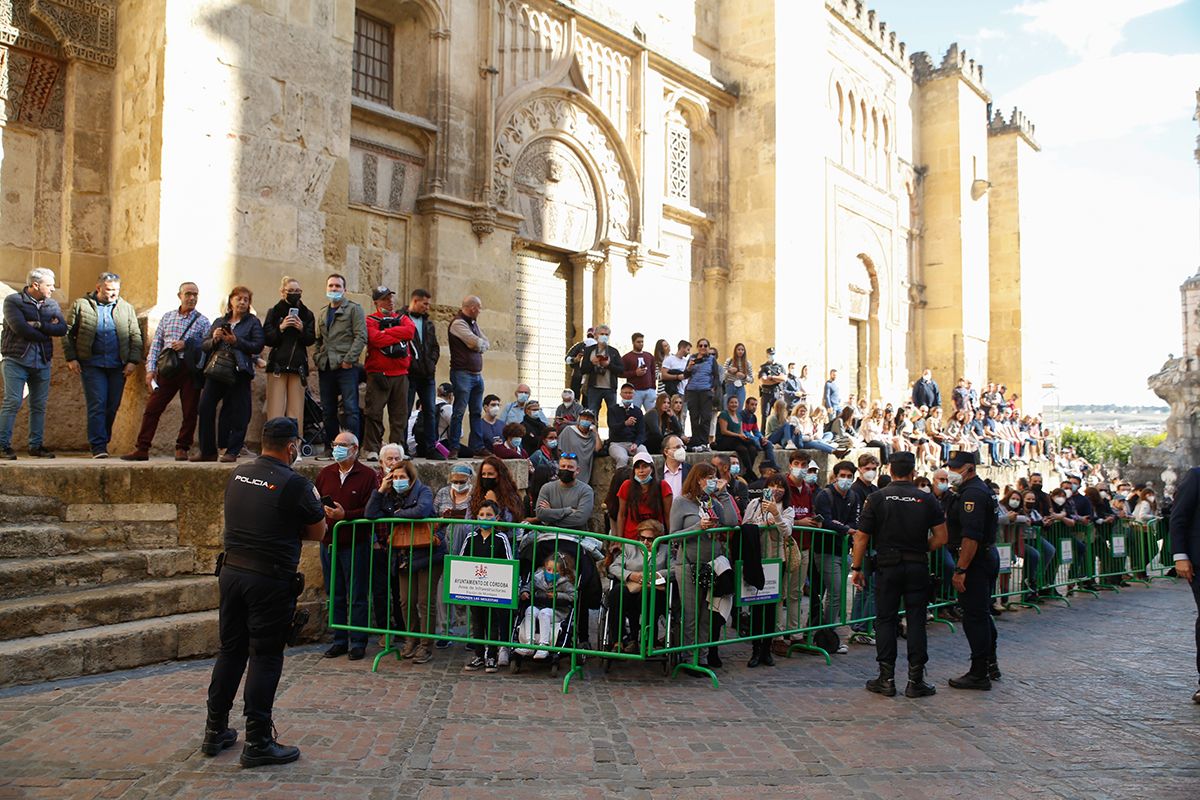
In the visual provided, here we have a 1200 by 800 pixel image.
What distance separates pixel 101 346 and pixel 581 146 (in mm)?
10122

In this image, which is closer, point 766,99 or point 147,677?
point 147,677

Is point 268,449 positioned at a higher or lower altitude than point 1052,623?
higher

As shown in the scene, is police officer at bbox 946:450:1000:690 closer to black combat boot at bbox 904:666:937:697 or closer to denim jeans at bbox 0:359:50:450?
black combat boot at bbox 904:666:937:697

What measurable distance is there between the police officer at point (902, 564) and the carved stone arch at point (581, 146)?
9.40m

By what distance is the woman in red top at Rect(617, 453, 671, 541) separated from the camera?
752 cm

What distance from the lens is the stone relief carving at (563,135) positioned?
47.8ft

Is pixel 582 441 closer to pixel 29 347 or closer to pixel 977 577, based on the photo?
pixel 977 577

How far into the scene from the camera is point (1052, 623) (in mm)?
10289

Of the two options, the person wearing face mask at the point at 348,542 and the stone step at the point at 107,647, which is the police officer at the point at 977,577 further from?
the stone step at the point at 107,647

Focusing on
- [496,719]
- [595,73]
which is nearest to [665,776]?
[496,719]

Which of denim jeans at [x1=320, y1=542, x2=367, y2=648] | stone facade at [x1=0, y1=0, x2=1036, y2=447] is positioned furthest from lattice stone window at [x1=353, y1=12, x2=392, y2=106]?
denim jeans at [x1=320, y1=542, x2=367, y2=648]

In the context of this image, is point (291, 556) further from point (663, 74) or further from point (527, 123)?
point (663, 74)

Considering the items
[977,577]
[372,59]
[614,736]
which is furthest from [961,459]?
[372,59]

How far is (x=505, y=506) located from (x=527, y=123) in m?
9.77
